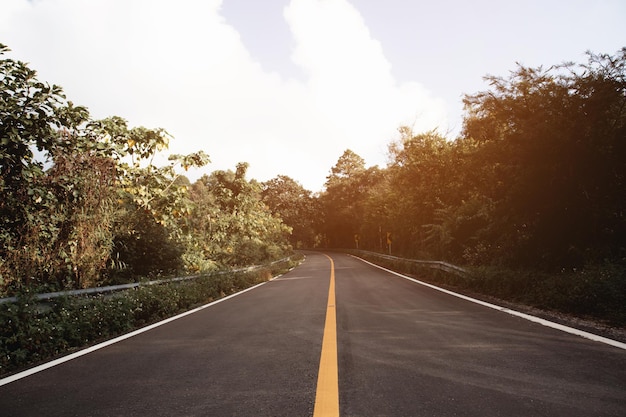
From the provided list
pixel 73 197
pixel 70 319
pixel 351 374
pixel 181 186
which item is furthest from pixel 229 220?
pixel 351 374

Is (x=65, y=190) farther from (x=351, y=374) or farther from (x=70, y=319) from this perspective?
(x=351, y=374)

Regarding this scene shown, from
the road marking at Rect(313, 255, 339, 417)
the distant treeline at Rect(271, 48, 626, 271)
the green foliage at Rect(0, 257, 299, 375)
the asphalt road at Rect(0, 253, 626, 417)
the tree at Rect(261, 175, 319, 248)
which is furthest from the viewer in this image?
the tree at Rect(261, 175, 319, 248)

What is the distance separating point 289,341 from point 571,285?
5.67m

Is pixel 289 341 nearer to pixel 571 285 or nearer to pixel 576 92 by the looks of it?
pixel 571 285

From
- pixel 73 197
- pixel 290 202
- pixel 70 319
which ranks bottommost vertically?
pixel 70 319

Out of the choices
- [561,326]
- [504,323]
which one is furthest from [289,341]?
[561,326]

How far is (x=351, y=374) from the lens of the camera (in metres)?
3.51

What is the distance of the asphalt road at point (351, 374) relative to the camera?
2.80 m

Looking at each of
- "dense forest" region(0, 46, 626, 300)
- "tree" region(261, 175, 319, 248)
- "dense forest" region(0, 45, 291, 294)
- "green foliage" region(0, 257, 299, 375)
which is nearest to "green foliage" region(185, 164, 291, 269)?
"dense forest" region(0, 46, 626, 300)

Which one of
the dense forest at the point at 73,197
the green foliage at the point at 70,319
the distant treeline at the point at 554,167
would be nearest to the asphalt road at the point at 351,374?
the green foliage at the point at 70,319

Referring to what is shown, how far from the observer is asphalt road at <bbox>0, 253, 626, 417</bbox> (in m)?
2.80

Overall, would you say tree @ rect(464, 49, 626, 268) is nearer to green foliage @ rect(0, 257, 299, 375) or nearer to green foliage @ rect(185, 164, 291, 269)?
green foliage @ rect(0, 257, 299, 375)

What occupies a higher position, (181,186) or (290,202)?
(290,202)

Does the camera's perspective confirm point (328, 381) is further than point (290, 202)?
No
